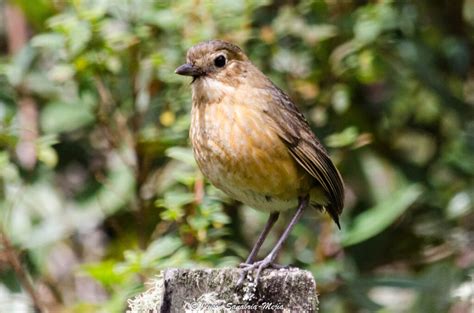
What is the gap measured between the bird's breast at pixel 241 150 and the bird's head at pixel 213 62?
14 centimetres

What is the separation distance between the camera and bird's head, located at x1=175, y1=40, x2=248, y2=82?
4.85 m

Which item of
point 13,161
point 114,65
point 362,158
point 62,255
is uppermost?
point 114,65

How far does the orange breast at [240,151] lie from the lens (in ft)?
15.1

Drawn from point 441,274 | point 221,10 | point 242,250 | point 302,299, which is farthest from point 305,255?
point 302,299

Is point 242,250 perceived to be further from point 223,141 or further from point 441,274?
point 223,141

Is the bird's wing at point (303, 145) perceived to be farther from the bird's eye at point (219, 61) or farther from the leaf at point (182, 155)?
the leaf at point (182, 155)

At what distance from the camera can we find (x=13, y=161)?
6.09m

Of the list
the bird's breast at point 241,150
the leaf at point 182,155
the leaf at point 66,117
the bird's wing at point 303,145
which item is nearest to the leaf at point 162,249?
the leaf at point 182,155

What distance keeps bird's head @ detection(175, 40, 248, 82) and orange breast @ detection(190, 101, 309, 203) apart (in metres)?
0.17

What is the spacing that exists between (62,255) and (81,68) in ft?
5.73

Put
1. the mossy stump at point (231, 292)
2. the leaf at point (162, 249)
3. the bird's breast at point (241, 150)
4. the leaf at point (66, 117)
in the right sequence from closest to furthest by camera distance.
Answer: the mossy stump at point (231, 292) → the bird's breast at point (241, 150) → the leaf at point (162, 249) → the leaf at point (66, 117)

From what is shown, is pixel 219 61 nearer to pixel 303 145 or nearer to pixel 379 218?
pixel 303 145

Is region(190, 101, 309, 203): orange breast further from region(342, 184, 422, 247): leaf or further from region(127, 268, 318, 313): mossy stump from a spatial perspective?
region(342, 184, 422, 247): leaf

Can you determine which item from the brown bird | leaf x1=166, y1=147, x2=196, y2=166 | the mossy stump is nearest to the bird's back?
the brown bird
